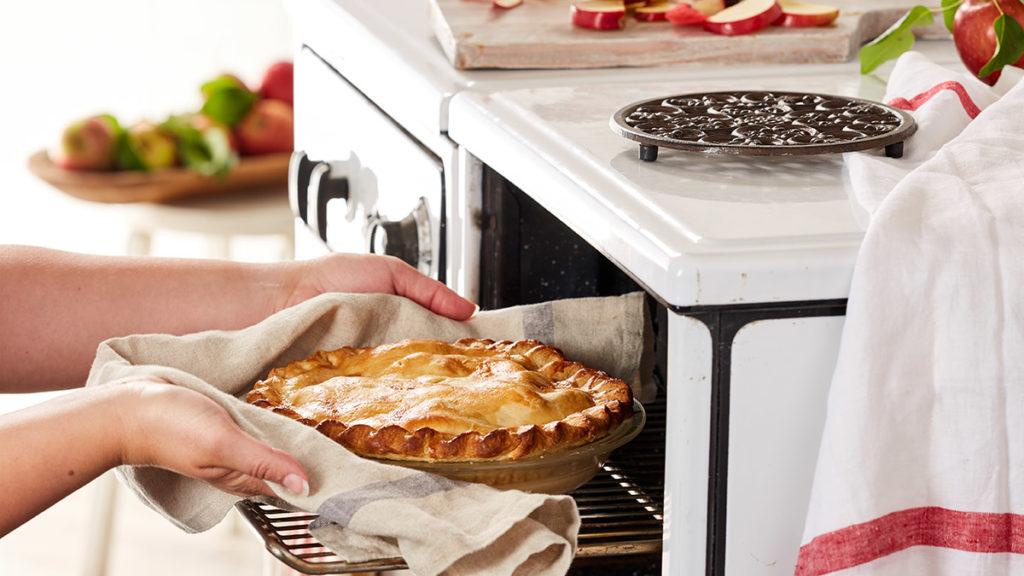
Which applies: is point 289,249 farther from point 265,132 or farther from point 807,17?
point 807,17

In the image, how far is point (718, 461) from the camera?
0.79 metres

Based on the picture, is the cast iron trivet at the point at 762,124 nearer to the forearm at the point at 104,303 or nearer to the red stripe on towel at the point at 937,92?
the red stripe on towel at the point at 937,92

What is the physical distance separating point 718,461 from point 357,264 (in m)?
0.42

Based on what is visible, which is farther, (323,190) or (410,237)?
(323,190)

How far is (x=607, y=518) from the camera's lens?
0.92 m

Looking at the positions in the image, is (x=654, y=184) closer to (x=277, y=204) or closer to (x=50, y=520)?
(x=277, y=204)

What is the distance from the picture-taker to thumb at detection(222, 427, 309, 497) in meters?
0.77

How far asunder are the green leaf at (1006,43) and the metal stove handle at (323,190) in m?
0.69

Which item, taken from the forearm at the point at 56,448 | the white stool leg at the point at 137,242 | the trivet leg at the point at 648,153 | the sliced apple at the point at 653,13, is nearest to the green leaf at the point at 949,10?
the sliced apple at the point at 653,13

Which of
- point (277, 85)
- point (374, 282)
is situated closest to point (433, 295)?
point (374, 282)

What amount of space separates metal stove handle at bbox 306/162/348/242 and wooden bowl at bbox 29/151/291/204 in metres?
0.84

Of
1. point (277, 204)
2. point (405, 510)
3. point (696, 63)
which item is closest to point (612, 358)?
point (405, 510)

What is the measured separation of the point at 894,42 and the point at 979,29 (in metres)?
0.10

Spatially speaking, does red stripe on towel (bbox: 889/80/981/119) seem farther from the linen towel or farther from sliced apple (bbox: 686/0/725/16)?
sliced apple (bbox: 686/0/725/16)
